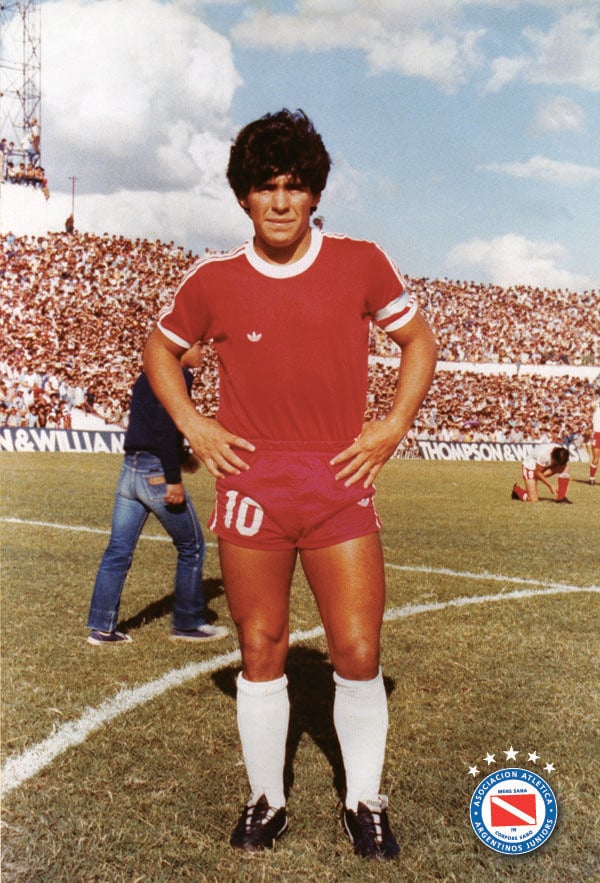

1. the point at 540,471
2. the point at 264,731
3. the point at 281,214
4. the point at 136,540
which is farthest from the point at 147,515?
the point at 540,471

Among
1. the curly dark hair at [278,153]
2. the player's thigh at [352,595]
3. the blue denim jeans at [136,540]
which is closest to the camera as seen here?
the curly dark hair at [278,153]

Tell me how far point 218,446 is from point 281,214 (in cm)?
80

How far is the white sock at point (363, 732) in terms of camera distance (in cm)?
296

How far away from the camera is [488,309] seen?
41625 millimetres

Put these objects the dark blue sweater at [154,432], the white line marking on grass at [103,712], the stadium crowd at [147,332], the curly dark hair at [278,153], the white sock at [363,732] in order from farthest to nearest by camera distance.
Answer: the stadium crowd at [147,332] → the dark blue sweater at [154,432] → the white line marking on grass at [103,712] → the white sock at [363,732] → the curly dark hair at [278,153]

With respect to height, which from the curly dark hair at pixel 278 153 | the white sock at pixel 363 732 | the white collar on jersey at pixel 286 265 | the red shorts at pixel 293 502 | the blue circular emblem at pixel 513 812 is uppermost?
the curly dark hair at pixel 278 153

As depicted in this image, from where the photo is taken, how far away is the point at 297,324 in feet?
8.87

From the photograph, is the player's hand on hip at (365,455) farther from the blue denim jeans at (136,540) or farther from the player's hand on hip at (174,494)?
the blue denim jeans at (136,540)

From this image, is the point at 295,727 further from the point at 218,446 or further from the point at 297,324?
the point at 297,324

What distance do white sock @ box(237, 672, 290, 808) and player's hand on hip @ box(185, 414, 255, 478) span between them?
2.67ft

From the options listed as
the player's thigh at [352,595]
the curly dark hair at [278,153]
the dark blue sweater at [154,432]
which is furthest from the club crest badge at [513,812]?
the dark blue sweater at [154,432]

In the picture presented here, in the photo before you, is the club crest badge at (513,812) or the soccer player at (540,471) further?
the soccer player at (540,471)

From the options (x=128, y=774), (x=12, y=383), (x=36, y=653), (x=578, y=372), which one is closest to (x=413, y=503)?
(x=36, y=653)

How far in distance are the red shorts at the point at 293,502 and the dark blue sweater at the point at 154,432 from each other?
221 cm
